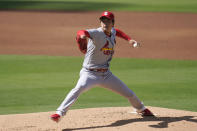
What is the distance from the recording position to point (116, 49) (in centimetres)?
1585

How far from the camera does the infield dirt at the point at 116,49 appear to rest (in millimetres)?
6430

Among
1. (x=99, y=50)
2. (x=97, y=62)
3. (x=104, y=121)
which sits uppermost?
(x=99, y=50)

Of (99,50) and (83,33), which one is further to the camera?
(99,50)

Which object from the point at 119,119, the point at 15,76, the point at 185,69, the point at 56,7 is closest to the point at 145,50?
the point at 185,69

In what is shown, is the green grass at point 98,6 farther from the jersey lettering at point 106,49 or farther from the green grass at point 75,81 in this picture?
the jersey lettering at point 106,49

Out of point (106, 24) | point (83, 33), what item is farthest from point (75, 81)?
point (83, 33)

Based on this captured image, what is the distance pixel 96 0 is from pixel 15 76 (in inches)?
971

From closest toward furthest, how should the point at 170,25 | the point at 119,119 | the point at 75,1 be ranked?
the point at 119,119, the point at 170,25, the point at 75,1

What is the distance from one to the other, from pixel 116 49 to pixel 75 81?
527 centimetres

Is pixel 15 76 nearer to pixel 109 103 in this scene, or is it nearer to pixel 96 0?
pixel 109 103

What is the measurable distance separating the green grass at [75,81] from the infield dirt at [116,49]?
1132 mm

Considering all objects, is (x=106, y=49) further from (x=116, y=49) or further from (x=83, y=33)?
(x=116, y=49)

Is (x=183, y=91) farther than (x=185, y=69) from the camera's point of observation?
No

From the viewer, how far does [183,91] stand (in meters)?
9.73
